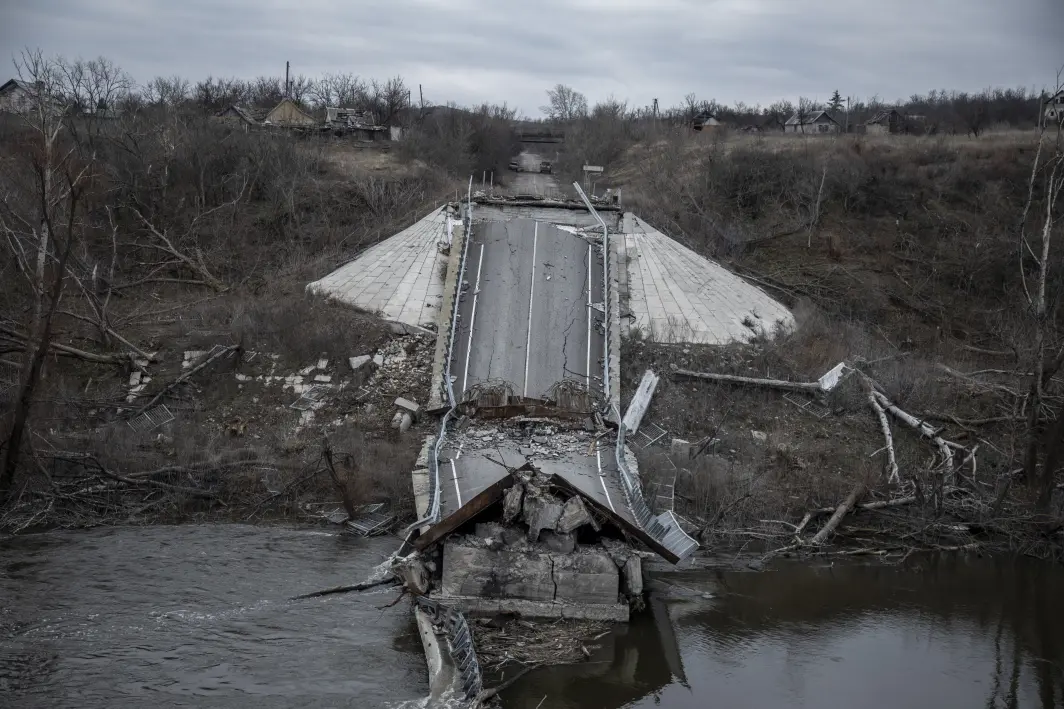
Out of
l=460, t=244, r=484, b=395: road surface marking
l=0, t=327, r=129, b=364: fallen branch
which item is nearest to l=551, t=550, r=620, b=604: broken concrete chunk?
l=460, t=244, r=484, b=395: road surface marking

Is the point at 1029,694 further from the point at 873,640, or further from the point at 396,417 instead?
the point at 396,417

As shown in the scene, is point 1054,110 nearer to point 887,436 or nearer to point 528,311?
point 887,436

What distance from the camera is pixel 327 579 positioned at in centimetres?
1161

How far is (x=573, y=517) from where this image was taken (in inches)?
412

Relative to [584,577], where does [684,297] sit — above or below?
above

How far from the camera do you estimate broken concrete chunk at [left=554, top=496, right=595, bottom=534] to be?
411 inches

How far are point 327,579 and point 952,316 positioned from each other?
51.9 feet

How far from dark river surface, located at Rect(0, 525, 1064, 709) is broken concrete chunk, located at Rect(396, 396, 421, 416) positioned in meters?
2.80

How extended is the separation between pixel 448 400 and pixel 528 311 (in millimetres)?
3083

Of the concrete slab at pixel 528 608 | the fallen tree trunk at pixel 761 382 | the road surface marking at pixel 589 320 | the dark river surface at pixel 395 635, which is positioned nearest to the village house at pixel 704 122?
the road surface marking at pixel 589 320

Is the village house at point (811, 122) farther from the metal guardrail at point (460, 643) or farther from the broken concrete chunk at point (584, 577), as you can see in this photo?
the metal guardrail at point (460, 643)

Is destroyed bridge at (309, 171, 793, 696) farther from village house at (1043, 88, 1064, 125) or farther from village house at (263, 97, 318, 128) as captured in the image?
village house at (263, 97, 318, 128)

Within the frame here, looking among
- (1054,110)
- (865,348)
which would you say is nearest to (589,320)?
(865,348)

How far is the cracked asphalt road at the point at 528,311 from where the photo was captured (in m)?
15.3
